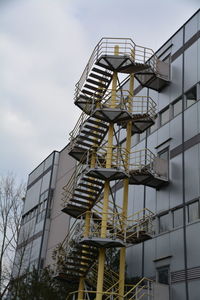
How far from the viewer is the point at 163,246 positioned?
24.5 m

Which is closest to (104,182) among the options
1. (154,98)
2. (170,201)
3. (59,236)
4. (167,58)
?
(170,201)

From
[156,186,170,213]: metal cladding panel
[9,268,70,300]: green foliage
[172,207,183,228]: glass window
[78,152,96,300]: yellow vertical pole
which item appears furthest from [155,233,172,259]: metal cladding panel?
[9,268,70,300]: green foliage

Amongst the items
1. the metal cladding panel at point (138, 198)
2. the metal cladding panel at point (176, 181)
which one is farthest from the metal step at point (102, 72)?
the metal cladding panel at point (138, 198)

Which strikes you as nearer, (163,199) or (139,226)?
(139,226)

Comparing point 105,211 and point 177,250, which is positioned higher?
point 105,211

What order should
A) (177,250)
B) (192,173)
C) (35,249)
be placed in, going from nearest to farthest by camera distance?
(177,250)
(192,173)
(35,249)

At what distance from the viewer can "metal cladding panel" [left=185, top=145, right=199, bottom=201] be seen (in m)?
23.3

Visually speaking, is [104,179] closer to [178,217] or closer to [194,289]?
[178,217]

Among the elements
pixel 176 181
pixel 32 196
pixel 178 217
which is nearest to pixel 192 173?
pixel 176 181

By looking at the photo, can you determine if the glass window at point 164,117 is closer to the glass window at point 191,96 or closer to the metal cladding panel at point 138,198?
the glass window at point 191,96

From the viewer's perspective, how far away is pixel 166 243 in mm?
24328

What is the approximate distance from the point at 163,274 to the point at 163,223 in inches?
111

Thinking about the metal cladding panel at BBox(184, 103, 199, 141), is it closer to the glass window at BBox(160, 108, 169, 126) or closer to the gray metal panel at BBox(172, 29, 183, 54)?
the glass window at BBox(160, 108, 169, 126)

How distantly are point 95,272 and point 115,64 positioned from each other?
11760mm
